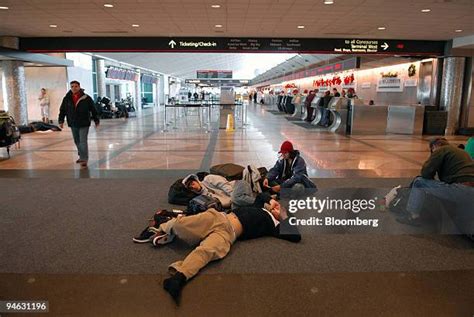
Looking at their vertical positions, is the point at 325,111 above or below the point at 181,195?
above

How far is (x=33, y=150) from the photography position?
1014 centimetres

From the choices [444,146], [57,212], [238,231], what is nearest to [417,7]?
[444,146]

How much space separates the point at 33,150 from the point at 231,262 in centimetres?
851

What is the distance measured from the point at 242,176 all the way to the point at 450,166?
2748 mm

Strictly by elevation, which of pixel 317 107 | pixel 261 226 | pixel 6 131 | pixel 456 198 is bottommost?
pixel 261 226

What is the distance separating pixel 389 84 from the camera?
59.0 feet

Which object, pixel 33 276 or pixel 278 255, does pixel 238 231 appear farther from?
pixel 33 276

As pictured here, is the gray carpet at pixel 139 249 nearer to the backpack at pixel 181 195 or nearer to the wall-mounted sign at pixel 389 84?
the backpack at pixel 181 195

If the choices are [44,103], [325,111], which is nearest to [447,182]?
[325,111]

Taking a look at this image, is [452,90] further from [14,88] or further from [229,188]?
[14,88]

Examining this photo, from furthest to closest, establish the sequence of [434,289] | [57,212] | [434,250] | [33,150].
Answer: [33,150]
[57,212]
[434,250]
[434,289]

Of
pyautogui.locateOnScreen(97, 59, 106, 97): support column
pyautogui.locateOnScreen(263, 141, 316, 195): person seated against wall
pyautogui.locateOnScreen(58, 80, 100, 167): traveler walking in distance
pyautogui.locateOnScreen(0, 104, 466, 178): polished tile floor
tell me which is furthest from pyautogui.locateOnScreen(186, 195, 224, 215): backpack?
pyautogui.locateOnScreen(97, 59, 106, 97): support column

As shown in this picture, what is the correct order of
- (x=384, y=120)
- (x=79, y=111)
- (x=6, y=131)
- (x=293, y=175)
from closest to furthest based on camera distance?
1. (x=293, y=175)
2. (x=79, y=111)
3. (x=6, y=131)
4. (x=384, y=120)

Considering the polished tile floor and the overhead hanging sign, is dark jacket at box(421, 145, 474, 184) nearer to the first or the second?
the polished tile floor
